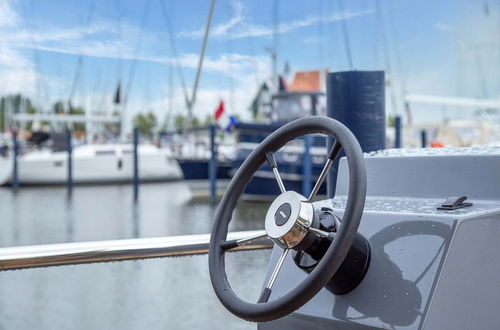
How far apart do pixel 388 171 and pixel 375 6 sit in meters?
1.75

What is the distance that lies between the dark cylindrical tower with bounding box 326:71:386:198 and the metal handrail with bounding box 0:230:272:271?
0.44 meters

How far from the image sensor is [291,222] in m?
0.97

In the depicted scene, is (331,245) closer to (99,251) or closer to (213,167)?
(99,251)

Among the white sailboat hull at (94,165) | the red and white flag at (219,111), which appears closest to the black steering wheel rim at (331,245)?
the red and white flag at (219,111)

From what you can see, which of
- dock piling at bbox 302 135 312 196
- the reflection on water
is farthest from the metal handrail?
dock piling at bbox 302 135 312 196

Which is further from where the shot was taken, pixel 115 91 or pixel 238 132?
pixel 238 132

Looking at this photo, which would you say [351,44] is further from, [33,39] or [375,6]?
[33,39]

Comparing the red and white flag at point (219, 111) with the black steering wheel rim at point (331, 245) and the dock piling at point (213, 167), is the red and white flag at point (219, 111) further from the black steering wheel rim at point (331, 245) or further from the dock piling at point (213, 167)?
the black steering wheel rim at point (331, 245)

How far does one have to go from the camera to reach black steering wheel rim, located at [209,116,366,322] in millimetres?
904

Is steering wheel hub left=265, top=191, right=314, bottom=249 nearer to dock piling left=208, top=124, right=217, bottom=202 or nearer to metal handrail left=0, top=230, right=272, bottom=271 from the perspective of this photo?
metal handrail left=0, top=230, right=272, bottom=271

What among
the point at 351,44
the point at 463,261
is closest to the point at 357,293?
the point at 463,261

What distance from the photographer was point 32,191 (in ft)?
53.3

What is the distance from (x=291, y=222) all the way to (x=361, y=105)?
82 cm

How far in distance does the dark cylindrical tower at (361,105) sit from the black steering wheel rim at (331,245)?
1.78 feet
